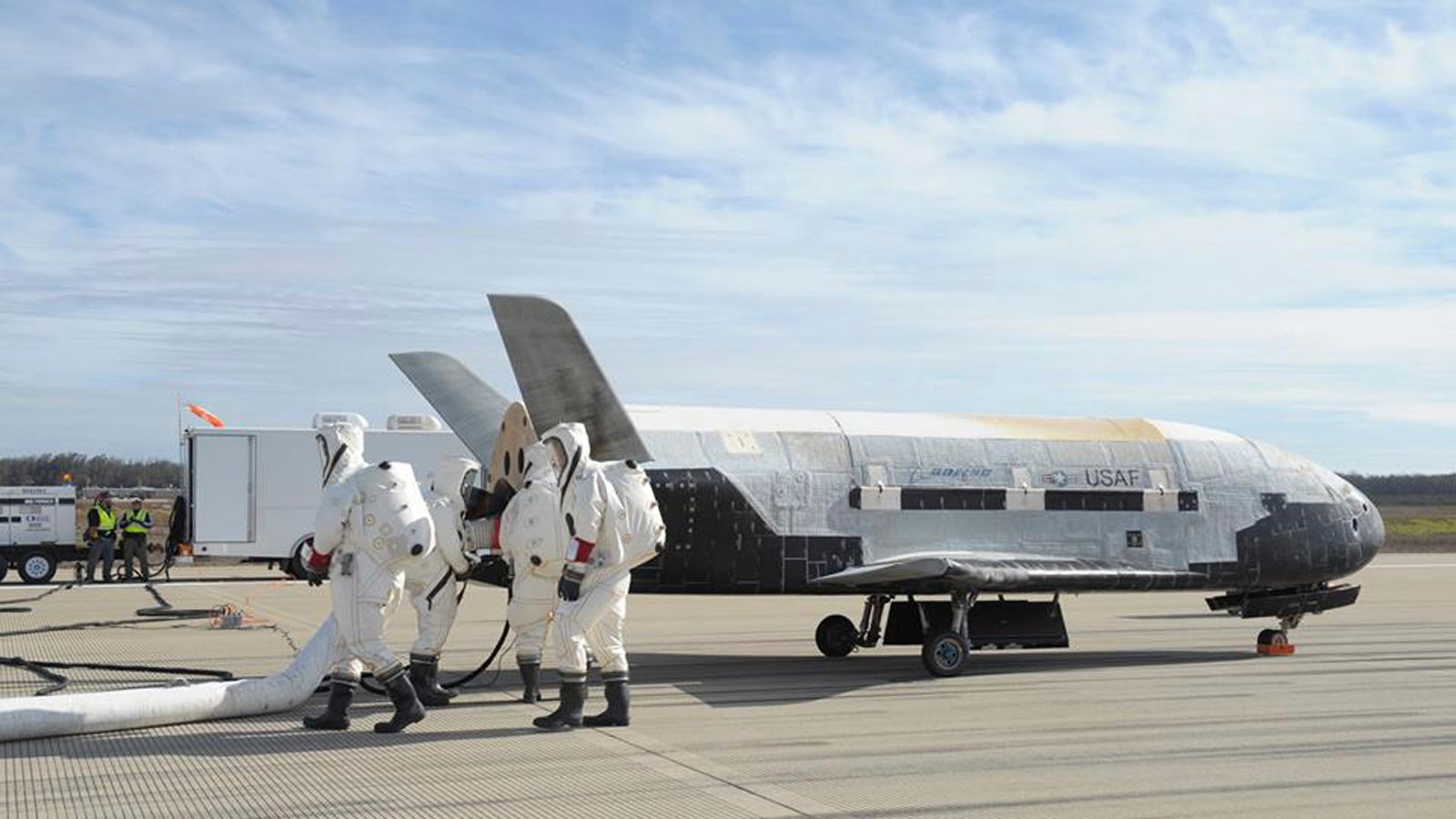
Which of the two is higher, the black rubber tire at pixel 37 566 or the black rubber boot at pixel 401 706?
the black rubber tire at pixel 37 566

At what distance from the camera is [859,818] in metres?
8.59

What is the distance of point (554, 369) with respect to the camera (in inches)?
567

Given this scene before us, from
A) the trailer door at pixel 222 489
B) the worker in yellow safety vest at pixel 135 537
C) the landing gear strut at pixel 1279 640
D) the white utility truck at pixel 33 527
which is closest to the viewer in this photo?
the landing gear strut at pixel 1279 640

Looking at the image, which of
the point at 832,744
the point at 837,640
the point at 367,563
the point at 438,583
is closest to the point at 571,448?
the point at 367,563

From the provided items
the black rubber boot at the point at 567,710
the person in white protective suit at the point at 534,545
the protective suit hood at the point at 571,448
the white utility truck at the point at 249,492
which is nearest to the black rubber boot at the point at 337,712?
the black rubber boot at the point at 567,710

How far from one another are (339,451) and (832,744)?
476cm

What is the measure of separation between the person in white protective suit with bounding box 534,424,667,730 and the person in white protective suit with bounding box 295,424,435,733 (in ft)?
3.90

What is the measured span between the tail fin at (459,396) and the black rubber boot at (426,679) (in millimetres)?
3166

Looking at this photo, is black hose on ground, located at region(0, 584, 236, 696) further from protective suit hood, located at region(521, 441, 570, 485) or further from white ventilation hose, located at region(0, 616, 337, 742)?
protective suit hood, located at region(521, 441, 570, 485)

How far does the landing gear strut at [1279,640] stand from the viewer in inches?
718

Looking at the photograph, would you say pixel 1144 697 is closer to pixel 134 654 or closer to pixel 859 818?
pixel 859 818

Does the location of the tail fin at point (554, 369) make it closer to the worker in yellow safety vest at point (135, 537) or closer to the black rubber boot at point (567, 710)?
the black rubber boot at point (567, 710)

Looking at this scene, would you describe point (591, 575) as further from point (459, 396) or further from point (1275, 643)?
point (1275, 643)

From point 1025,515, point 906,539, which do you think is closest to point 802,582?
point 906,539
